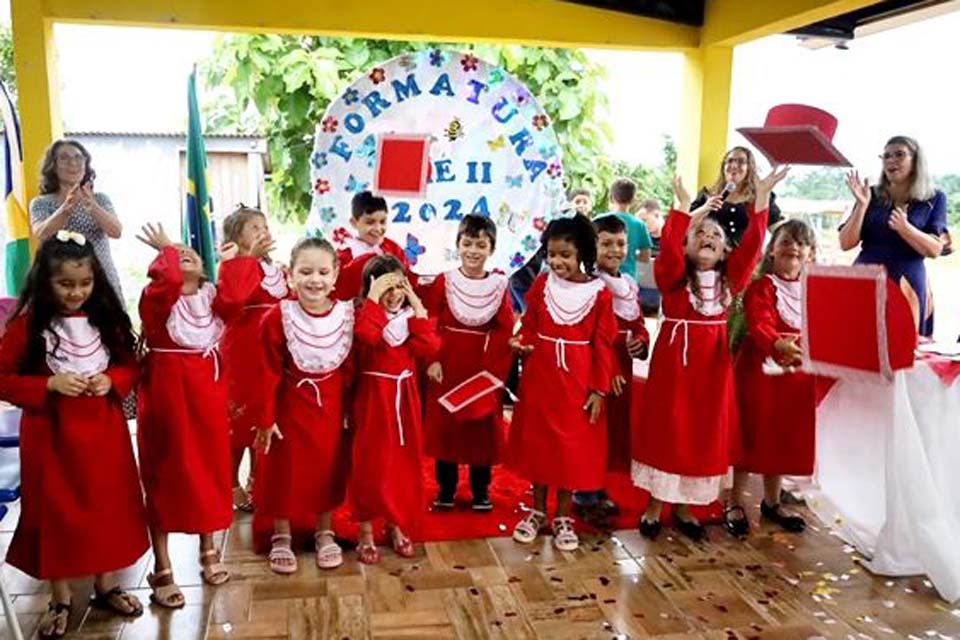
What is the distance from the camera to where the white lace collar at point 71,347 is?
222cm

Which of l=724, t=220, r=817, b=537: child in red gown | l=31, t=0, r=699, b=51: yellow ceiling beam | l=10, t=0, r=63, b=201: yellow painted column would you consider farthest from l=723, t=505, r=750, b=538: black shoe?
l=10, t=0, r=63, b=201: yellow painted column

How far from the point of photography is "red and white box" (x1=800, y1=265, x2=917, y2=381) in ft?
8.50

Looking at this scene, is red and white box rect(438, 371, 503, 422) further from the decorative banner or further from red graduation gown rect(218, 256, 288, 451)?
the decorative banner

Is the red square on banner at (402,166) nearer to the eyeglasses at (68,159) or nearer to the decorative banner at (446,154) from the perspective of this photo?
the decorative banner at (446,154)

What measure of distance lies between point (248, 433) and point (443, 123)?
65.3 inches

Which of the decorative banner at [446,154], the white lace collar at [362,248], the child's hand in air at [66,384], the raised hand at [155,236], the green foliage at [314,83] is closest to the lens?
the child's hand in air at [66,384]

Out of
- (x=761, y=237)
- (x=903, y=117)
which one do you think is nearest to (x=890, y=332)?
(x=761, y=237)

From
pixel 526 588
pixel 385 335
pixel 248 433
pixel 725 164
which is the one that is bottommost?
pixel 526 588

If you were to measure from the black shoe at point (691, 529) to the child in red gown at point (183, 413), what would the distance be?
5.42 ft

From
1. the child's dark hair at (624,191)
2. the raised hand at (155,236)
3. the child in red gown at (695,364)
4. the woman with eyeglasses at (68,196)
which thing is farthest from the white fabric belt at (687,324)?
the child's dark hair at (624,191)

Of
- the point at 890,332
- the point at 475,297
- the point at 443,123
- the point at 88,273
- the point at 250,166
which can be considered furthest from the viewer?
the point at 250,166

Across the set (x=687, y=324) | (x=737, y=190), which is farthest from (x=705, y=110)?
(x=687, y=324)

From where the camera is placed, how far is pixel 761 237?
2.81m

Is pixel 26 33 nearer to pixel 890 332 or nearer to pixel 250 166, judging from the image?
pixel 250 166
